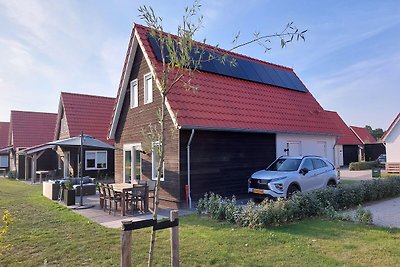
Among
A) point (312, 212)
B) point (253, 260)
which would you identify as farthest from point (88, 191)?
point (253, 260)

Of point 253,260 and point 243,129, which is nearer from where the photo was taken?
point 253,260

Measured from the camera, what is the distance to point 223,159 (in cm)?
1384

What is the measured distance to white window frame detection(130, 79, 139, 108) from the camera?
53.3 feet

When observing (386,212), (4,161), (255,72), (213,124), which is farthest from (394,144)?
(4,161)

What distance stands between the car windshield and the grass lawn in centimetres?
421

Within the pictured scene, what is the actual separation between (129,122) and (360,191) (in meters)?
10.9

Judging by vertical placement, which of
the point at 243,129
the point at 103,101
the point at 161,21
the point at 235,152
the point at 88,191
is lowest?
the point at 88,191

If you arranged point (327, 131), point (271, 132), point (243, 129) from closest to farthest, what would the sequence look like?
point (243, 129), point (271, 132), point (327, 131)

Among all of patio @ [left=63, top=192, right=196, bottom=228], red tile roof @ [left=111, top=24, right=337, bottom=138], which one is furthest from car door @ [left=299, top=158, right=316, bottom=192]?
patio @ [left=63, top=192, right=196, bottom=228]

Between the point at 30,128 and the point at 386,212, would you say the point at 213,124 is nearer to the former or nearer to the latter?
the point at 386,212

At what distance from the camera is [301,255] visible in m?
6.27

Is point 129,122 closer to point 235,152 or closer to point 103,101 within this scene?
point 235,152

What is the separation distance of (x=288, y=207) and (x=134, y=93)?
34.1ft

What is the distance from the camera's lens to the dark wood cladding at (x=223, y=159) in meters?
12.8
